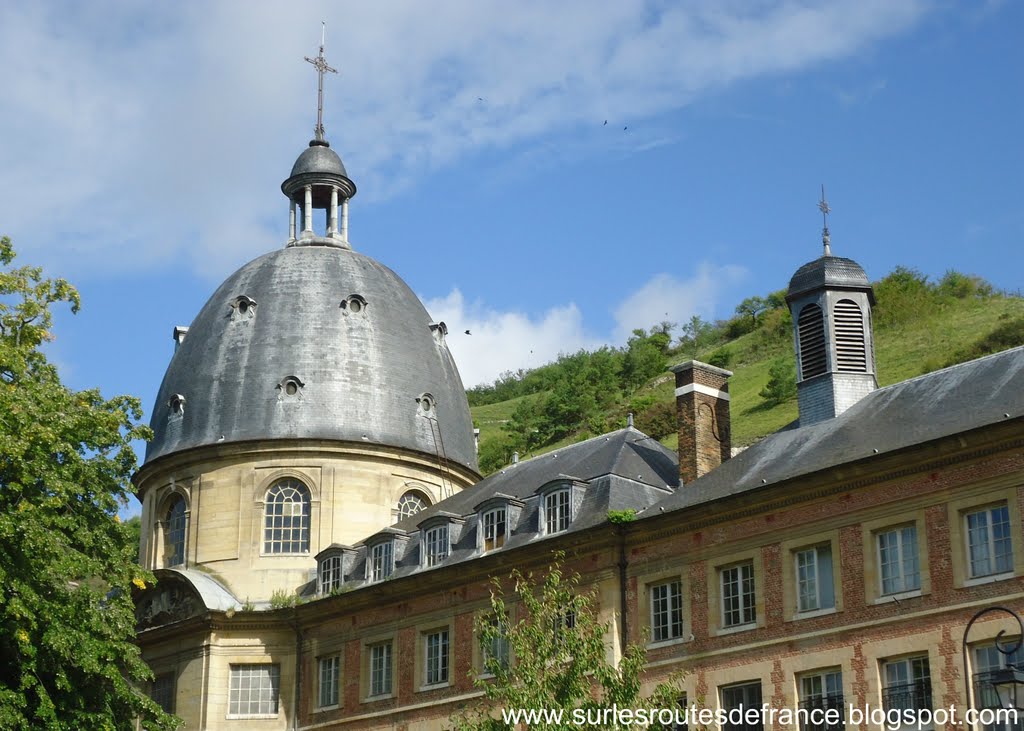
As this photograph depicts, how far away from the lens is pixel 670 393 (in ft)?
321

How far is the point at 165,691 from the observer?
140ft

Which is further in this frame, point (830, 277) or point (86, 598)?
point (830, 277)

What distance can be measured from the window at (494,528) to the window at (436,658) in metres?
2.39

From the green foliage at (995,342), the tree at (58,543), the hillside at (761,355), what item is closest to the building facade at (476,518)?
the tree at (58,543)

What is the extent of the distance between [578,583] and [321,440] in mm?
14160

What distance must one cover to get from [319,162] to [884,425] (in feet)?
90.8

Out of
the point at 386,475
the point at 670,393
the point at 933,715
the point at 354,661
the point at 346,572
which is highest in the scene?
the point at 670,393

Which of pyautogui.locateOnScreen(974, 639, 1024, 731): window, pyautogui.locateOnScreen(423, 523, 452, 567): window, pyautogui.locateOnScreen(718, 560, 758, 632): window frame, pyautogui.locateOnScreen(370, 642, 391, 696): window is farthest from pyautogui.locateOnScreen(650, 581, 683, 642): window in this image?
pyautogui.locateOnScreen(370, 642, 391, 696): window

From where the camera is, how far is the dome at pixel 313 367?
46062 millimetres

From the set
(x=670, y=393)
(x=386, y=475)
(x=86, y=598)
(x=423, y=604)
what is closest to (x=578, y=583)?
(x=423, y=604)

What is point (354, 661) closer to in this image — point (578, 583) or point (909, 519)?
point (578, 583)

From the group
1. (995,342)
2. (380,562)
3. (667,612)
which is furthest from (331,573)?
(995,342)

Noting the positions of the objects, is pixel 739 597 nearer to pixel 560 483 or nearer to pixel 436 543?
pixel 560 483

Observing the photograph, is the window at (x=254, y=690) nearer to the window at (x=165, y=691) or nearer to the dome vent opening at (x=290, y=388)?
the window at (x=165, y=691)
